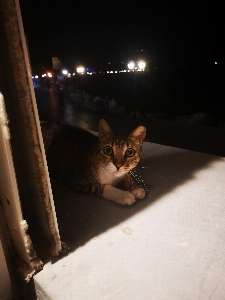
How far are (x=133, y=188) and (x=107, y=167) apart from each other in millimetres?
283

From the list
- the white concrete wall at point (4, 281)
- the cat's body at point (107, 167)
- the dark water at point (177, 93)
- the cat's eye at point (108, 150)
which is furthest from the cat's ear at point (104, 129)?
the dark water at point (177, 93)

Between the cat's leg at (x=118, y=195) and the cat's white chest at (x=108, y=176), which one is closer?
the cat's leg at (x=118, y=195)

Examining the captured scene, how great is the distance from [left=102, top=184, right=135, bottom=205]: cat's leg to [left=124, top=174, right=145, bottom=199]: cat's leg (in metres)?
0.06

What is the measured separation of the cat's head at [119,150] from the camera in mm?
1887

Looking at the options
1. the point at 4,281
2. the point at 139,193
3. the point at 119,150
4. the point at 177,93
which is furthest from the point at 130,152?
the point at 177,93

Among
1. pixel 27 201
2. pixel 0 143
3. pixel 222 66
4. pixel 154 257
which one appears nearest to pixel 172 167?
pixel 154 257

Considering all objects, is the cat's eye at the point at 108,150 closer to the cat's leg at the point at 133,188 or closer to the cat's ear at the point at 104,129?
the cat's ear at the point at 104,129

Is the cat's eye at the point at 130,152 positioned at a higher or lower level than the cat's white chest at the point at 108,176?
higher

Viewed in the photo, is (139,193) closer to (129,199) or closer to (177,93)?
(129,199)

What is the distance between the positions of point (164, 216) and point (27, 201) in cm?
91

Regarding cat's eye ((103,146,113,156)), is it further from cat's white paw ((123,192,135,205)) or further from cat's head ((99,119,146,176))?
cat's white paw ((123,192,135,205))

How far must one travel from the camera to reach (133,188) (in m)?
1.90

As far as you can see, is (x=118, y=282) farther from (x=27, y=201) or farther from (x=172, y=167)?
(x=172, y=167)

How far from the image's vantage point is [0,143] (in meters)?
0.92
